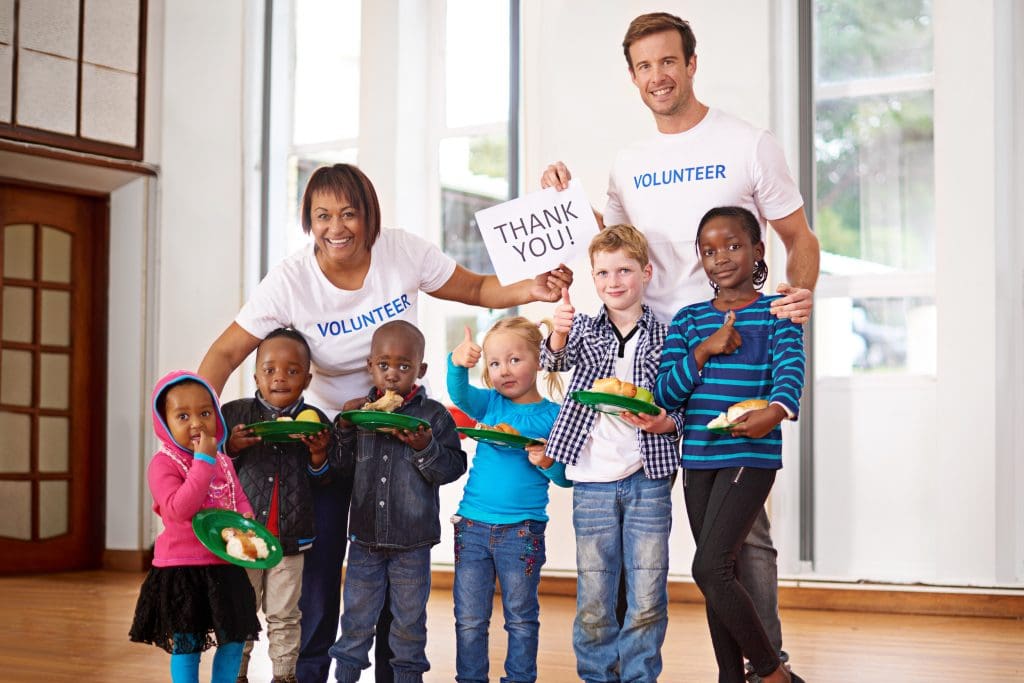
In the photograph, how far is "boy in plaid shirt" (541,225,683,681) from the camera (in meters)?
2.62

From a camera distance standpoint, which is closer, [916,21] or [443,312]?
[916,21]

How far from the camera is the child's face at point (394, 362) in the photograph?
2789 millimetres

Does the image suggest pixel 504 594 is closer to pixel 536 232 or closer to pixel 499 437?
pixel 499 437

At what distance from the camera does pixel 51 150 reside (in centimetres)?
582

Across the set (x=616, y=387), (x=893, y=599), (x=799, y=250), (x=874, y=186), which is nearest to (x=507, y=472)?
(x=616, y=387)

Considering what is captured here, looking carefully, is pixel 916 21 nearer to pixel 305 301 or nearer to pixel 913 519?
pixel 913 519

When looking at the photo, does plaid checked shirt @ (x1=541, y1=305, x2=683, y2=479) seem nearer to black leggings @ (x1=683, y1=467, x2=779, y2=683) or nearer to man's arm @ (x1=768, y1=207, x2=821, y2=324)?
black leggings @ (x1=683, y1=467, x2=779, y2=683)

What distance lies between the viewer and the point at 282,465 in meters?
2.86

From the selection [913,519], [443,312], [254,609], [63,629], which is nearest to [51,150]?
[443,312]

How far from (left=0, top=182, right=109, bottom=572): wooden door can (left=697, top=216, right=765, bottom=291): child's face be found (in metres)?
4.69

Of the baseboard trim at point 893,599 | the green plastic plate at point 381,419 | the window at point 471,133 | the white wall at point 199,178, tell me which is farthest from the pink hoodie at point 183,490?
the white wall at point 199,178

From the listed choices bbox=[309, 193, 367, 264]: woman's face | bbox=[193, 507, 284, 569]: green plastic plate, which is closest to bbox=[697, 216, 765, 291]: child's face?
bbox=[309, 193, 367, 264]: woman's face

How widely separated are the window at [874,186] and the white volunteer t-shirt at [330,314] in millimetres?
2622

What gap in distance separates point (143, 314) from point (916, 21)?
426 centimetres
